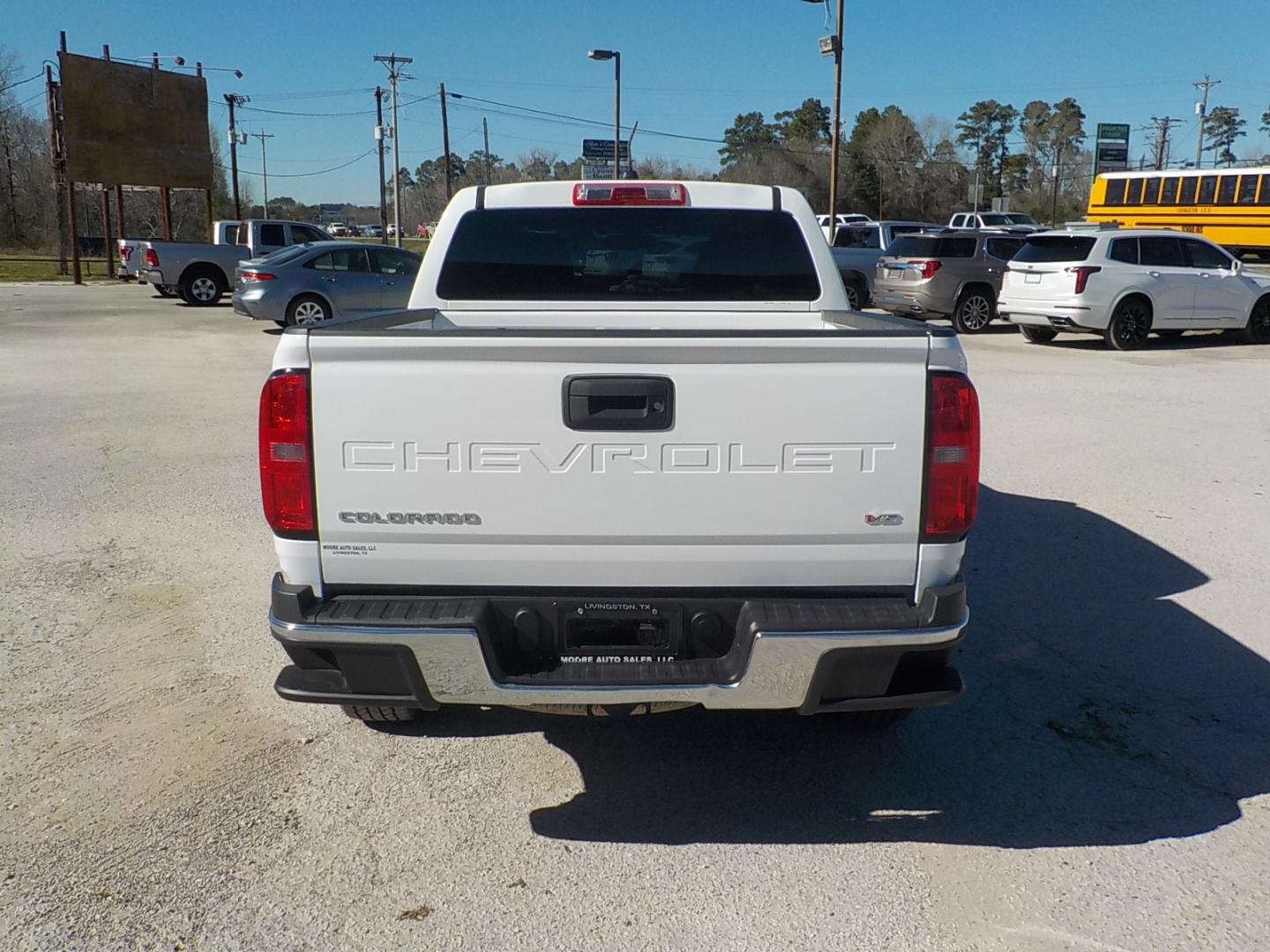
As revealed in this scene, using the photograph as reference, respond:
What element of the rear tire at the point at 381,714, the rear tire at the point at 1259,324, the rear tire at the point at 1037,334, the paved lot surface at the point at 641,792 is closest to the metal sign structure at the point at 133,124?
the rear tire at the point at 1037,334

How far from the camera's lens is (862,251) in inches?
886

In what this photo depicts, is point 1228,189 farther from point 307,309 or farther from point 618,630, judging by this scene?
point 618,630

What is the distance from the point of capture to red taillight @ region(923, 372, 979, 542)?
3.01m

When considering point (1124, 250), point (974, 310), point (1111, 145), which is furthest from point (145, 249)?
point (1111, 145)

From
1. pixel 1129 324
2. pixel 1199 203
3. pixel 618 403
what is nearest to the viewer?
pixel 618 403

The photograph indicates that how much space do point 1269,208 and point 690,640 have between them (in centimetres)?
4170

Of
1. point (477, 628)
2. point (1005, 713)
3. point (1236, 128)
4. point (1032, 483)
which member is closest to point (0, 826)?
point (477, 628)

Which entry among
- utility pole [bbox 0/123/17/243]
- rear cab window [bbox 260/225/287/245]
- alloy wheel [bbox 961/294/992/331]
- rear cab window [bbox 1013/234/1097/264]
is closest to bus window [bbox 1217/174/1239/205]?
alloy wheel [bbox 961/294/992/331]

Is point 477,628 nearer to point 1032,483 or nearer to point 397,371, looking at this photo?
point 397,371

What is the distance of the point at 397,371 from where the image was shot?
296 centimetres

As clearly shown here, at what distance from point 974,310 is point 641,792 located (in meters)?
17.4

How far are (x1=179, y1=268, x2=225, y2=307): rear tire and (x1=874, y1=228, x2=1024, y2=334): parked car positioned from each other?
15.2 m

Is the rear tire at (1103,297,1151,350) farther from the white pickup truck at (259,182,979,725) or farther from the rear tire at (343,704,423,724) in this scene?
the rear tire at (343,704,423,724)

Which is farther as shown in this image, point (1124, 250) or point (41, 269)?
point (41, 269)
